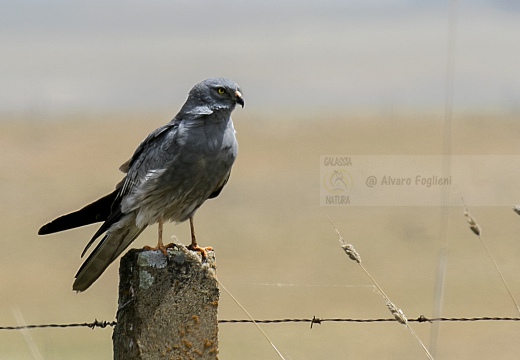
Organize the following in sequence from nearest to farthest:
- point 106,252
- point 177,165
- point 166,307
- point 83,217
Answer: point 166,307, point 83,217, point 106,252, point 177,165

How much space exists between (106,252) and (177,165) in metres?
Result: 0.57

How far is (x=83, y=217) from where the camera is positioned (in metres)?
5.73

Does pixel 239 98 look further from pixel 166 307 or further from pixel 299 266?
pixel 299 266

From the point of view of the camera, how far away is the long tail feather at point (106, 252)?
561 cm

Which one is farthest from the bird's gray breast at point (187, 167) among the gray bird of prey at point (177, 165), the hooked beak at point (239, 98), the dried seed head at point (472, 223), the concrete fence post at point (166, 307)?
the dried seed head at point (472, 223)

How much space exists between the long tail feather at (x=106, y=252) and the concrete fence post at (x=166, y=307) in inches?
37.6

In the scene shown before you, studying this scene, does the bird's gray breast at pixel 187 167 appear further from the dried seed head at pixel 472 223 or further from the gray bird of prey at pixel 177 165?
the dried seed head at pixel 472 223

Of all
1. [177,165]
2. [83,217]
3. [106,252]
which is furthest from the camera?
[177,165]

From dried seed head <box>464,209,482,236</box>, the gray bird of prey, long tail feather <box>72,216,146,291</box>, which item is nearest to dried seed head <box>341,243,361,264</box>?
dried seed head <box>464,209,482,236</box>

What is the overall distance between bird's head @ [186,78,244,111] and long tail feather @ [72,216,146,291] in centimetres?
70

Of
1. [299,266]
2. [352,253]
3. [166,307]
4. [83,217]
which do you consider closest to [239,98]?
[83,217]

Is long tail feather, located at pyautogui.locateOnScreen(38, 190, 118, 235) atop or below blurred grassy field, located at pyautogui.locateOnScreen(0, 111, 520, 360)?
atop

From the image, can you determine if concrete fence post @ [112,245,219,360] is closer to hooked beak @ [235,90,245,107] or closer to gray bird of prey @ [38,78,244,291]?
gray bird of prey @ [38,78,244,291]

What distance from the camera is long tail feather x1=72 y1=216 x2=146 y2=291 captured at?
5.61 meters
